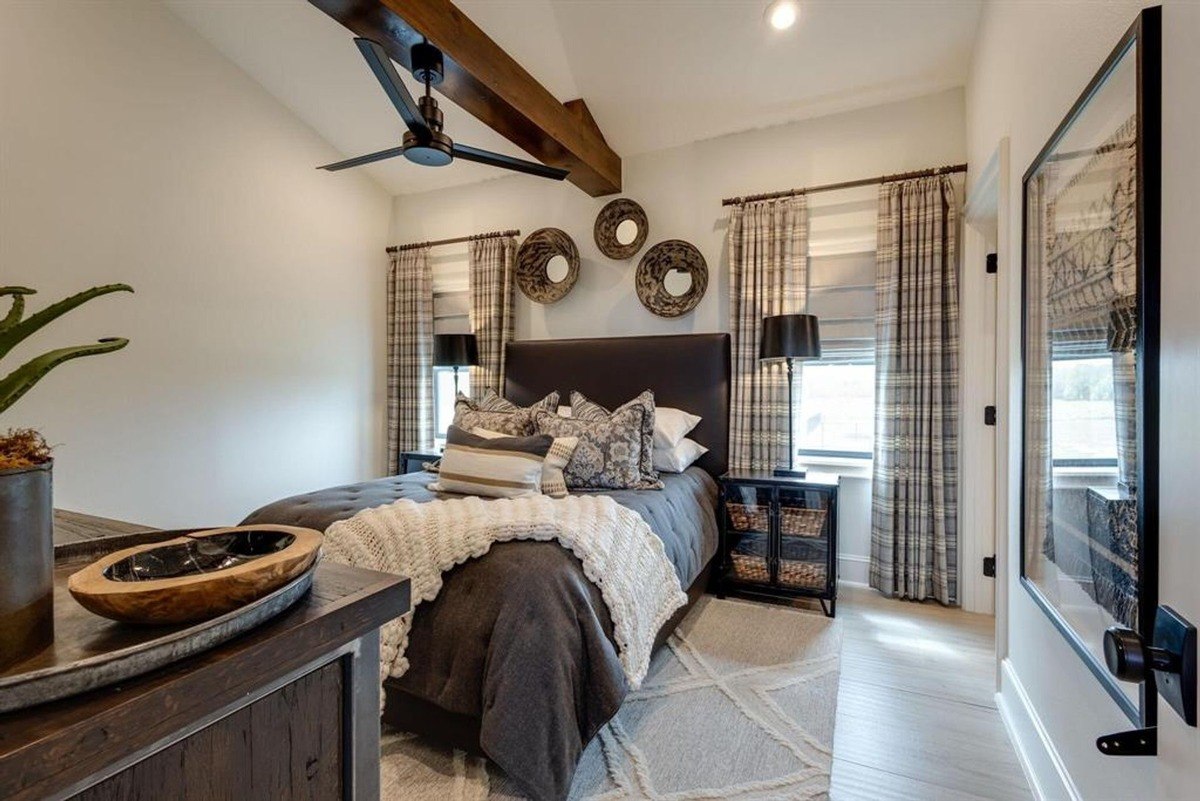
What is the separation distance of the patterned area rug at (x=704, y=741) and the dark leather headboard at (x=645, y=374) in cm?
131

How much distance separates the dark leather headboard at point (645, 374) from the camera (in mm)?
3539

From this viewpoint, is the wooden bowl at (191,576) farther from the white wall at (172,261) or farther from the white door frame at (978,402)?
the white door frame at (978,402)

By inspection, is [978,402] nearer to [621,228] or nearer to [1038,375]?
[1038,375]

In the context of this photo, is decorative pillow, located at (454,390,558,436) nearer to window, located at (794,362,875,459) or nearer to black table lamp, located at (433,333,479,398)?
black table lamp, located at (433,333,479,398)

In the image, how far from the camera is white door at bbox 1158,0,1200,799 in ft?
2.93

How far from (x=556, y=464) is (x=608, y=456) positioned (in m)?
0.28

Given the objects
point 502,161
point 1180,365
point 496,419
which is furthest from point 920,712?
point 502,161

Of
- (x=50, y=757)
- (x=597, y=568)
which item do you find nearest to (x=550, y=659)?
(x=597, y=568)

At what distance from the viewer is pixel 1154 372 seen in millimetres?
1012

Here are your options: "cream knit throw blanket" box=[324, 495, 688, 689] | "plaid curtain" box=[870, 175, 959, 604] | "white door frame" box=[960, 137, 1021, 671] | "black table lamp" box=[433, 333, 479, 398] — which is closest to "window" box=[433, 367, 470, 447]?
"black table lamp" box=[433, 333, 479, 398]

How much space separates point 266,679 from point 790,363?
3.09 meters

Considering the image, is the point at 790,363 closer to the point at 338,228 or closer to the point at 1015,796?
the point at 1015,796

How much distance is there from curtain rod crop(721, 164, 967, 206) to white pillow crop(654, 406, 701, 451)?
1.41 metres

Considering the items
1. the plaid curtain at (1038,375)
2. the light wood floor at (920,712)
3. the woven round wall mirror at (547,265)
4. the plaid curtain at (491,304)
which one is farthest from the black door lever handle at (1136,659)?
the plaid curtain at (491,304)
